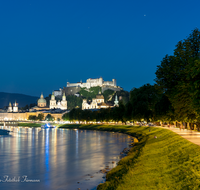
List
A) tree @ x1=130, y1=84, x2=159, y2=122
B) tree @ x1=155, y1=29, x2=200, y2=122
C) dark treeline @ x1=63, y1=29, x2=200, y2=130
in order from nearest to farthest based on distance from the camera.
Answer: dark treeline @ x1=63, y1=29, x2=200, y2=130 < tree @ x1=155, y1=29, x2=200, y2=122 < tree @ x1=130, y1=84, x2=159, y2=122

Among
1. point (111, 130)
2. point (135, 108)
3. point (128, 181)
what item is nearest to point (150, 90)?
point (135, 108)

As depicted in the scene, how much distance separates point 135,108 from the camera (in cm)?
6238

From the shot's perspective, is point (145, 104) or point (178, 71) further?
point (145, 104)

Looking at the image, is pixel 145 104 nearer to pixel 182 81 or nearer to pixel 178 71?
pixel 178 71

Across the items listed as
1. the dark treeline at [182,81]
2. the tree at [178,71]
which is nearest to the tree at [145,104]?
the dark treeline at [182,81]

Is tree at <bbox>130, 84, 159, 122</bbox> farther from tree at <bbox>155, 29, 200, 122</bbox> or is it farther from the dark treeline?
tree at <bbox>155, 29, 200, 122</bbox>

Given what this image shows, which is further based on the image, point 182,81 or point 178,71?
point 178,71

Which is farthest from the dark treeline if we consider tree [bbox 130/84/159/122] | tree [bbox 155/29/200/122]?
tree [bbox 130/84/159/122]

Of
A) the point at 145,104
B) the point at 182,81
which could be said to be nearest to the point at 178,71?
the point at 182,81

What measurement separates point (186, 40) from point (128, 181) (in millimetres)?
21759

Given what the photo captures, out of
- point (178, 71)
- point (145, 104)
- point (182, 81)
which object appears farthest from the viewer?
point (145, 104)

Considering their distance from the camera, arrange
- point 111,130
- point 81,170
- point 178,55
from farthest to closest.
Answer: point 111,130 → point 178,55 → point 81,170

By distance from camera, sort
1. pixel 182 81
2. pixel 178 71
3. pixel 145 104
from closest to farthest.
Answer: pixel 182 81 < pixel 178 71 < pixel 145 104

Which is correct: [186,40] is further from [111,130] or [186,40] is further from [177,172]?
[111,130]
